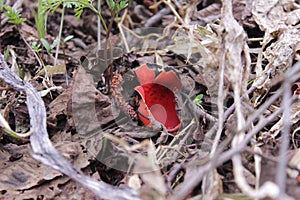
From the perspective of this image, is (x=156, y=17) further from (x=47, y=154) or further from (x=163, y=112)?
(x=47, y=154)

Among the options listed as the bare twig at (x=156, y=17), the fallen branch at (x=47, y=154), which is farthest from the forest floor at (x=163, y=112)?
the bare twig at (x=156, y=17)

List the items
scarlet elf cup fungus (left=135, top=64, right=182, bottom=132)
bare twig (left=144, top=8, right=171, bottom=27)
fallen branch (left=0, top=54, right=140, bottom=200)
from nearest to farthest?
fallen branch (left=0, top=54, right=140, bottom=200) → scarlet elf cup fungus (left=135, top=64, right=182, bottom=132) → bare twig (left=144, top=8, right=171, bottom=27)

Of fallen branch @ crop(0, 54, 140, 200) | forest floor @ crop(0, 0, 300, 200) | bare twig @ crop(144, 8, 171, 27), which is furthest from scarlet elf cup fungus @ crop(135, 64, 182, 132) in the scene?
bare twig @ crop(144, 8, 171, 27)

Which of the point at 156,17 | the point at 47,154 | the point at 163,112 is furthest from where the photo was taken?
the point at 156,17

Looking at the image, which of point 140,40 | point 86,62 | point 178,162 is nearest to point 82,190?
point 178,162

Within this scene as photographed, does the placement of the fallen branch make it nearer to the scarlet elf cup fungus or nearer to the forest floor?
the forest floor

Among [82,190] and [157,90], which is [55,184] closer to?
[82,190]

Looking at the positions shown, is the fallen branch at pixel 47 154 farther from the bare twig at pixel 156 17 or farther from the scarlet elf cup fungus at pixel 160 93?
the bare twig at pixel 156 17

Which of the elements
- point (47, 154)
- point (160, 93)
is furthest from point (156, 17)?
point (47, 154)

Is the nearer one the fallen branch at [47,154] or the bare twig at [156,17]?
the fallen branch at [47,154]
